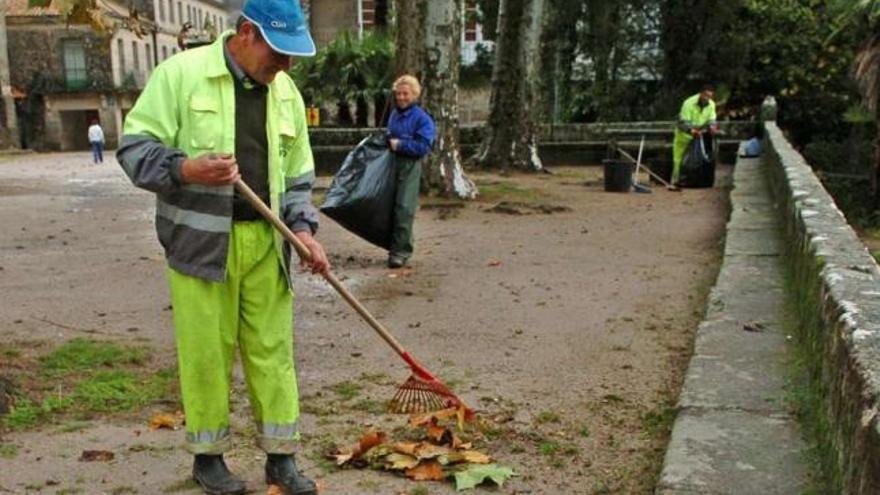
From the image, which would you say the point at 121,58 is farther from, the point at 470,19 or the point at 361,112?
the point at 361,112

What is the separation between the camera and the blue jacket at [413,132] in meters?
7.88

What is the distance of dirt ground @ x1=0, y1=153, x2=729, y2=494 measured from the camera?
3.77 meters

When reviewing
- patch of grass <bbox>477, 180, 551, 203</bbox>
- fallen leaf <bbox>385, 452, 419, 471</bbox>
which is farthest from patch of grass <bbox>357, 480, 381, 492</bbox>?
patch of grass <bbox>477, 180, 551, 203</bbox>

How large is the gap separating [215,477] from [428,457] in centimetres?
81

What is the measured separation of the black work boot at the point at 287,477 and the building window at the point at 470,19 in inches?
924

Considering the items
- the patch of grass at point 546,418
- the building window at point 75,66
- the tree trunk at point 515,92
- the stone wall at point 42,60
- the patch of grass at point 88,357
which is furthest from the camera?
the building window at point 75,66

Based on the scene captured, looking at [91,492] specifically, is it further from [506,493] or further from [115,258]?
[115,258]

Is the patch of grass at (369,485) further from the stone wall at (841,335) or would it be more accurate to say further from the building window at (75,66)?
the building window at (75,66)

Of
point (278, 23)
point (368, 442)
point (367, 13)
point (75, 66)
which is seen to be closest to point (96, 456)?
point (368, 442)

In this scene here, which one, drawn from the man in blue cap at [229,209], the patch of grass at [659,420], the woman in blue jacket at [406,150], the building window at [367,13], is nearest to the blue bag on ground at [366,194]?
the woman in blue jacket at [406,150]

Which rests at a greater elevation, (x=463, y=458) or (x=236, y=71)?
(x=236, y=71)

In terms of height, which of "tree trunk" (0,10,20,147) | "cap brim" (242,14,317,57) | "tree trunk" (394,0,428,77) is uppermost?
"tree trunk" (394,0,428,77)

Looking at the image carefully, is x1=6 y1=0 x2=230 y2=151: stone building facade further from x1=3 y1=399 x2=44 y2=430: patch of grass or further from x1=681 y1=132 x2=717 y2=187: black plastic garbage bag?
x1=3 y1=399 x2=44 y2=430: patch of grass

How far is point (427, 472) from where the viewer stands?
3643 millimetres
